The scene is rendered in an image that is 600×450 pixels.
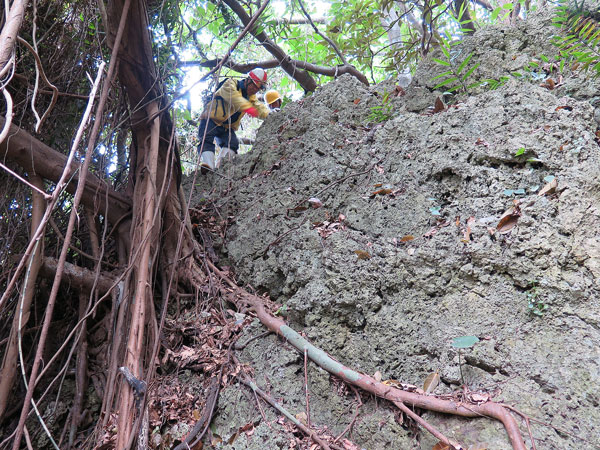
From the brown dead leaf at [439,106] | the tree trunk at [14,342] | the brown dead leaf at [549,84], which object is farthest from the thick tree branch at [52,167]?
the brown dead leaf at [549,84]

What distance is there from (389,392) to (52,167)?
96.5 inches

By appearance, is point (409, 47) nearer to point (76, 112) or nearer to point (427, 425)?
point (76, 112)

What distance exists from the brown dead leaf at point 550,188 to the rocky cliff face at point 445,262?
2cm

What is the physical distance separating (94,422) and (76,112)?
2286mm

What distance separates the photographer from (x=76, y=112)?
3.38m

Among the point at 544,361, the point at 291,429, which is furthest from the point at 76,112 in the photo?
the point at 544,361

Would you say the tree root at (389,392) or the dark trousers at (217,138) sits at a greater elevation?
the dark trousers at (217,138)

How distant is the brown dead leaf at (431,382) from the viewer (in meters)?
1.92

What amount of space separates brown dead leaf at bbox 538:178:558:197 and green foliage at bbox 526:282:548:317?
58 centimetres

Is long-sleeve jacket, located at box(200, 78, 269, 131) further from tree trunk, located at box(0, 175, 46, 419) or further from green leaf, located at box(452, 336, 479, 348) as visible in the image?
green leaf, located at box(452, 336, 479, 348)

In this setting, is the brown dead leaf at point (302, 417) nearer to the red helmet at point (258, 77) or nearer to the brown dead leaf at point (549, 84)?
the brown dead leaf at point (549, 84)

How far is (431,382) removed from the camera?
1939 mm

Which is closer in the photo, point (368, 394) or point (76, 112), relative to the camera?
point (368, 394)

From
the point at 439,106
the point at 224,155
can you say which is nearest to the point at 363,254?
the point at 439,106
